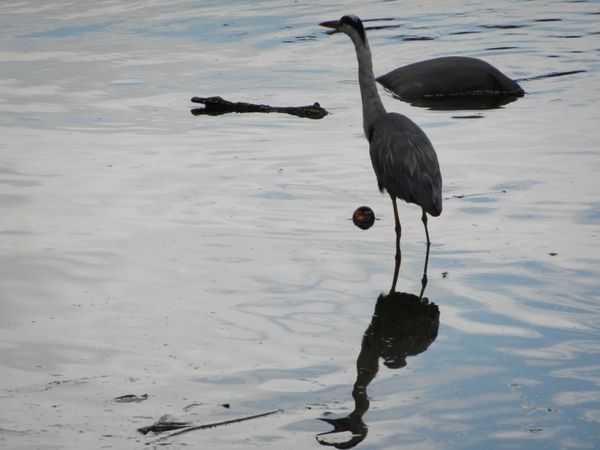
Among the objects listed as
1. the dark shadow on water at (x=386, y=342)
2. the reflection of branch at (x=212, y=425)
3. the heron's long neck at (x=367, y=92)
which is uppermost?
the heron's long neck at (x=367, y=92)

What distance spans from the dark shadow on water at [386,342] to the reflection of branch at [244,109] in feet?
16.8

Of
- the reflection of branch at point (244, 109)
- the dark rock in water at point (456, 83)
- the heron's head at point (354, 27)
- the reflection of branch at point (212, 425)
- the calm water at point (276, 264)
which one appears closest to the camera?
the reflection of branch at point (212, 425)

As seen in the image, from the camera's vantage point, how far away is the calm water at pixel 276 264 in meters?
5.70

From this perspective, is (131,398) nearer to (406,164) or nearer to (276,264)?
(276,264)

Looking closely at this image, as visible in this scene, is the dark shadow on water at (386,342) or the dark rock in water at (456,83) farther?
the dark rock in water at (456,83)

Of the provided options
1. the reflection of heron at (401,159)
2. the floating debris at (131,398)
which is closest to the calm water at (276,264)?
the floating debris at (131,398)

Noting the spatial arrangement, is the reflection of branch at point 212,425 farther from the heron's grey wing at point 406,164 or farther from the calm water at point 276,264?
the heron's grey wing at point 406,164

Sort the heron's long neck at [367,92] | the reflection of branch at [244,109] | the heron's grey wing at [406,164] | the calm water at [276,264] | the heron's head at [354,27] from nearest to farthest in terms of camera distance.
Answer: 1. the calm water at [276,264]
2. the heron's grey wing at [406,164]
3. the heron's long neck at [367,92]
4. the heron's head at [354,27]
5. the reflection of branch at [244,109]

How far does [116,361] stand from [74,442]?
1.12 m

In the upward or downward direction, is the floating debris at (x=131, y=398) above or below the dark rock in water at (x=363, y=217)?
below

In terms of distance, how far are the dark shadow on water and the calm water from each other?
3cm

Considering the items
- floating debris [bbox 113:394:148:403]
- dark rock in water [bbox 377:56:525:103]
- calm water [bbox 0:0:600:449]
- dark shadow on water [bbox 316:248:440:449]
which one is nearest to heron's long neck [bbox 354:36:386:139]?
calm water [bbox 0:0:600:449]

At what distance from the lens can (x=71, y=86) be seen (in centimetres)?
1491

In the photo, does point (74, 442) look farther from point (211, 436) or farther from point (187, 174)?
point (187, 174)
